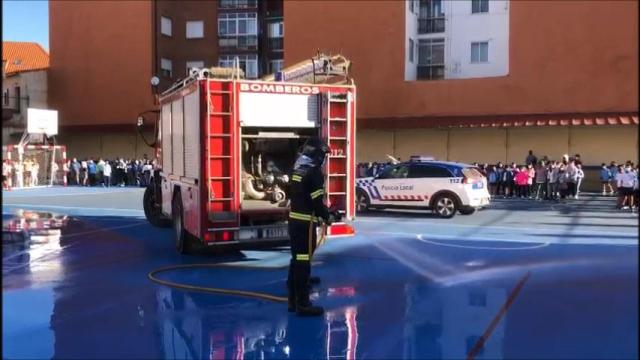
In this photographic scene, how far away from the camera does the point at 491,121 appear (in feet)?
98.2

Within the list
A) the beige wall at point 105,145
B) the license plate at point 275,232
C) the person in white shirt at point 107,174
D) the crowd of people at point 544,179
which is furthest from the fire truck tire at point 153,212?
the beige wall at point 105,145

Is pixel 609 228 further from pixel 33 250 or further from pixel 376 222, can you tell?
pixel 33 250

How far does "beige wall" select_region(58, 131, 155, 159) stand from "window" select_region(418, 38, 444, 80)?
18.4m

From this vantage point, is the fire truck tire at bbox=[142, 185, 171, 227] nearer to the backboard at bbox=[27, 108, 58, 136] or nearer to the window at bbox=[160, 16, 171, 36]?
the backboard at bbox=[27, 108, 58, 136]

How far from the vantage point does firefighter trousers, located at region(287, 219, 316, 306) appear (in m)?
6.77

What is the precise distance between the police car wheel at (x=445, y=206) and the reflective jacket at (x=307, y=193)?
1129cm

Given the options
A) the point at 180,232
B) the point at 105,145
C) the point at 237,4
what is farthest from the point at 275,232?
the point at 237,4

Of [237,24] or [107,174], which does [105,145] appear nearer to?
[107,174]

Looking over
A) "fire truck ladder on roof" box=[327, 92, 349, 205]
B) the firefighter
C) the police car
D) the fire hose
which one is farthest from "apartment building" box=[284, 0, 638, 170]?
the firefighter

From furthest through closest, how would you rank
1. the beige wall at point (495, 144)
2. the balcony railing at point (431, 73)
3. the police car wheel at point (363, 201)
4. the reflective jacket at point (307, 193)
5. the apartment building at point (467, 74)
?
the balcony railing at point (431, 73), the beige wall at point (495, 144), the apartment building at point (467, 74), the police car wheel at point (363, 201), the reflective jacket at point (307, 193)

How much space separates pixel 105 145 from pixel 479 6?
25.8m

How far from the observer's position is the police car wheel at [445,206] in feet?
57.5

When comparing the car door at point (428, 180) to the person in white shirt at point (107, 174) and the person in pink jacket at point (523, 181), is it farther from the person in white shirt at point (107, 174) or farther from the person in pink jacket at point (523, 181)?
the person in white shirt at point (107, 174)

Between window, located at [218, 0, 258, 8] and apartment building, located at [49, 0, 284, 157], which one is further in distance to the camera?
window, located at [218, 0, 258, 8]
